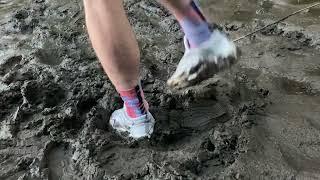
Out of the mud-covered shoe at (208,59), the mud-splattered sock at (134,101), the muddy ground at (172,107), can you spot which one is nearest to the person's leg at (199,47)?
the mud-covered shoe at (208,59)

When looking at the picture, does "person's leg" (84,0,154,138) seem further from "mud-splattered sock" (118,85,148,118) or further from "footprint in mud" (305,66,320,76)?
"footprint in mud" (305,66,320,76)

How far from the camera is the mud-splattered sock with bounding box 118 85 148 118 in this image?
2.25 metres

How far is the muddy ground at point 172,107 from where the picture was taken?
7.39 ft

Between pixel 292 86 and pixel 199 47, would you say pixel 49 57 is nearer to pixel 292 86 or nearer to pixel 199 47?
pixel 199 47

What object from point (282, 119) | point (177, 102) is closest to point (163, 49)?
point (177, 102)

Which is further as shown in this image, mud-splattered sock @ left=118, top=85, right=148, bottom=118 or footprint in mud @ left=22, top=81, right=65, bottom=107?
footprint in mud @ left=22, top=81, right=65, bottom=107

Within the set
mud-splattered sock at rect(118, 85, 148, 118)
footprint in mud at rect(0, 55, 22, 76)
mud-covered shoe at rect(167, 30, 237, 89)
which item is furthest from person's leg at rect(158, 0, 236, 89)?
footprint in mud at rect(0, 55, 22, 76)

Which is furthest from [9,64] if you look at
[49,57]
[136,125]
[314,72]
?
[314,72]

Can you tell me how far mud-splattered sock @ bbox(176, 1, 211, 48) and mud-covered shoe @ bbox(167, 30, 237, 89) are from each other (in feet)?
0.09

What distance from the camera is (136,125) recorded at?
242 centimetres

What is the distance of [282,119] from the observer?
244 cm

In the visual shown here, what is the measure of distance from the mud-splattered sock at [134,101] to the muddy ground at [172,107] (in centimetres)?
15

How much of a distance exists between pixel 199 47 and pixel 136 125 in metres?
0.49

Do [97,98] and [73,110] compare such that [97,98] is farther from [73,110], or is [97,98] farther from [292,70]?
[292,70]
